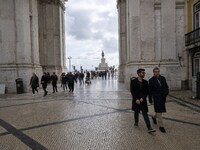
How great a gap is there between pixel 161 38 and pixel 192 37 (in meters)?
2.20

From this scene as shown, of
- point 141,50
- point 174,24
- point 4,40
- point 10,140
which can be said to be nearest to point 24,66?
point 4,40

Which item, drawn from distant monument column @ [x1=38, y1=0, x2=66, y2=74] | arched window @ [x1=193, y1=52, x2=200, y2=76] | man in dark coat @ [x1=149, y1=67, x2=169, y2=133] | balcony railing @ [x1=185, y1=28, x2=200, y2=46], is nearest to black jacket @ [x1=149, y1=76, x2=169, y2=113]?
man in dark coat @ [x1=149, y1=67, x2=169, y2=133]

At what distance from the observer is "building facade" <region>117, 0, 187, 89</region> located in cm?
1881

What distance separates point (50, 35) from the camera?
3061 cm

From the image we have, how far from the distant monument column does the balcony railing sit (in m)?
16.6

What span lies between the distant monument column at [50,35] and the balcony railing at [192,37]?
16594mm

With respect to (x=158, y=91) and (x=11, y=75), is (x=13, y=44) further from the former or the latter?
(x=158, y=91)

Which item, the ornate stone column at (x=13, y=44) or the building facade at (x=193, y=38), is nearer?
the building facade at (x=193, y=38)

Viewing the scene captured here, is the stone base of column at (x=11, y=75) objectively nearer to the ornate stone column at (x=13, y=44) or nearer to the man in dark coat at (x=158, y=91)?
the ornate stone column at (x=13, y=44)

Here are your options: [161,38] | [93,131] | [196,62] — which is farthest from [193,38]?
[93,131]

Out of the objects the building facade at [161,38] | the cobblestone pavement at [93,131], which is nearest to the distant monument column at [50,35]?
the building facade at [161,38]

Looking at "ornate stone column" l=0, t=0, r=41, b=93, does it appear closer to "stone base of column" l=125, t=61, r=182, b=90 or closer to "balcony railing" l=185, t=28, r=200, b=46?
"stone base of column" l=125, t=61, r=182, b=90

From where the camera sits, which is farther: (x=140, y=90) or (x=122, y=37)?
(x=122, y=37)

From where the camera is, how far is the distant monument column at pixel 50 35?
30281 millimetres
